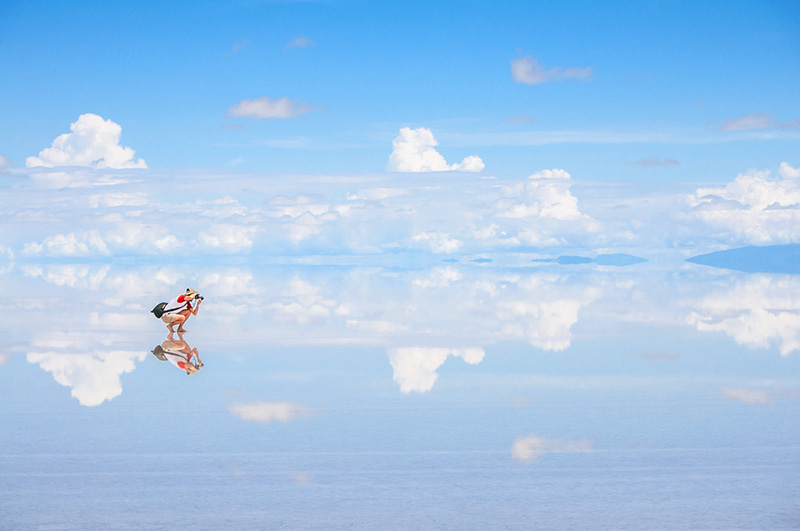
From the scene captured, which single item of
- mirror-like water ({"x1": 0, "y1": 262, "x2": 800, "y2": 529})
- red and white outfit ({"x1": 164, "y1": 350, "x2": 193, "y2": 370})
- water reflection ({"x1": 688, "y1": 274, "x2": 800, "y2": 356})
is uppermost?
water reflection ({"x1": 688, "y1": 274, "x2": 800, "y2": 356})

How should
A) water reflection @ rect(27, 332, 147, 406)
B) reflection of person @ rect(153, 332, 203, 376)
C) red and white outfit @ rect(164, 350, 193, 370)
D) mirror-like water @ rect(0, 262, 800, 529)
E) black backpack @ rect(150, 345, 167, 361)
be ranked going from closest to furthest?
mirror-like water @ rect(0, 262, 800, 529), water reflection @ rect(27, 332, 147, 406), reflection of person @ rect(153, 332, 203, 376), red and white outfit @ rect(164, 350, 193, 370), black backpack @ rect(150, 345, 167, 361)

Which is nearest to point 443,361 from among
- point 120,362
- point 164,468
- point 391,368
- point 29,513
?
point 391,368

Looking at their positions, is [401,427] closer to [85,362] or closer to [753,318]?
[85,362]

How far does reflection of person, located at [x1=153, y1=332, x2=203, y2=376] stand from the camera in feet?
50.6

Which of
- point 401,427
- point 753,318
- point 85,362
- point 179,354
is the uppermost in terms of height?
point 753,318

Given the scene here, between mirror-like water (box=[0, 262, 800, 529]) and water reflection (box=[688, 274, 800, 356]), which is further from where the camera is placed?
water reflection (box=[688, 274, 800, 356])

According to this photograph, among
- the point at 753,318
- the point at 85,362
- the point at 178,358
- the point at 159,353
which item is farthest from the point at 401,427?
the point at 753,318

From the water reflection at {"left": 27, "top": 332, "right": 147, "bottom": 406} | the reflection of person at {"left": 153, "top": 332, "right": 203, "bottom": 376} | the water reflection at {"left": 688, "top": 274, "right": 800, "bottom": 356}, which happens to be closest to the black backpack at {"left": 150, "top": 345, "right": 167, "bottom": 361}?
the reflection of person at {"left": 153, "top": 332, "right": 203, "bottom": 376}

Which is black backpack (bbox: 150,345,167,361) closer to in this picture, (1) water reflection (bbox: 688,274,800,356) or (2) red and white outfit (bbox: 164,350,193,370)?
(2) red and white outfit (bbox: 164,350,193,370)

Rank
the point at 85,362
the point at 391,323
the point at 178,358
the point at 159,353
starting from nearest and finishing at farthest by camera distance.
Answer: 1. the point at 85,362
2. the point at 178,358
3. the point at 159,353
4. the point at 391,323

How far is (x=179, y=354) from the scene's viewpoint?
56.0 feet

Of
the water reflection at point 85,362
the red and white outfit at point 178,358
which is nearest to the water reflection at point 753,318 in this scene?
the red and white outfit at point 178,358

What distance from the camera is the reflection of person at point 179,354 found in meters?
15.4

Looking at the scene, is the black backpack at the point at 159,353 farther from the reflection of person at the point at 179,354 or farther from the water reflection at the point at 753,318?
the water reflection at the point at 753,318
